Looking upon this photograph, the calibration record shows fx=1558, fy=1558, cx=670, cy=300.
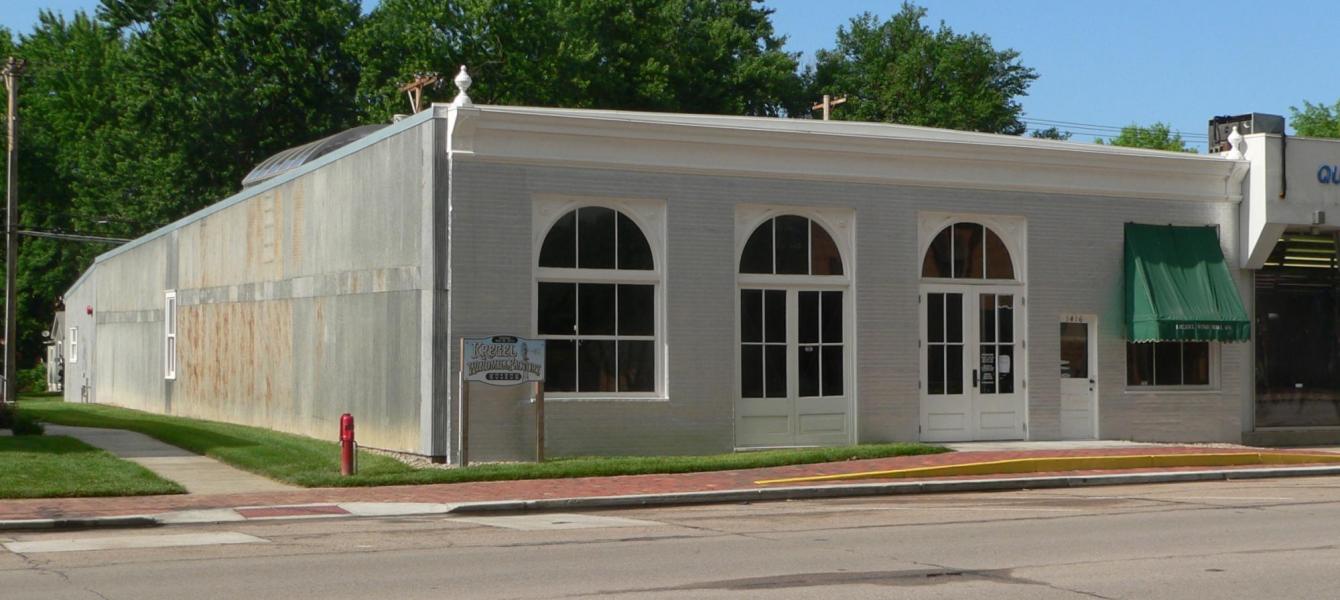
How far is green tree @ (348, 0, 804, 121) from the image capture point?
54.3 metres

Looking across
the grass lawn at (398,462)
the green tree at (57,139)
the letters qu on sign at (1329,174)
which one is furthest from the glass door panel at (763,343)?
the green tree at (57,139)

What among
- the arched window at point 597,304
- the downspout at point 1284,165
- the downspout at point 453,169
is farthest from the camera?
the downspout at point 1284,165

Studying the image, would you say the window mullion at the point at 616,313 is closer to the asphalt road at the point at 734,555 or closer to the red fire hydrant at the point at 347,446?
the red fire hydrant at the point at 347,446

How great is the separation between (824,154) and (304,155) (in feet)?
41.6

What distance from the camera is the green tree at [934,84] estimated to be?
213 ft

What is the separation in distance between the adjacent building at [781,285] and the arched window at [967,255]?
0.04m

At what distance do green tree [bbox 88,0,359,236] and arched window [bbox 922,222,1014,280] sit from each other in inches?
1465

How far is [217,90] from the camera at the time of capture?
183 ft

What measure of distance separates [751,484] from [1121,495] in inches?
174

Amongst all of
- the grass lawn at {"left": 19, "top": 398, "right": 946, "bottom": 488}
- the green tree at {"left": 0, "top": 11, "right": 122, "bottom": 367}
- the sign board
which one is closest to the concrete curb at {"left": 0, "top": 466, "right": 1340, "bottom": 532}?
the grass lawn at {"left": 19, "top": 398, "right": 946, "bottom": 488}

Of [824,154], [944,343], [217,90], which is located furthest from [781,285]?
Result: [217,90]

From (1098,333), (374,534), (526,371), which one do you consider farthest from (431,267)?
(1098,333)

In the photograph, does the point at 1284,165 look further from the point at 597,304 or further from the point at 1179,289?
the point at 597,304

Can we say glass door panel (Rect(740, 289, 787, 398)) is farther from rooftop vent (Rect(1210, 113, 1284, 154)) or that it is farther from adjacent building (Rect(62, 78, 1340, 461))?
rooftop vent (Rect(1210, 113, 1284, 154))
